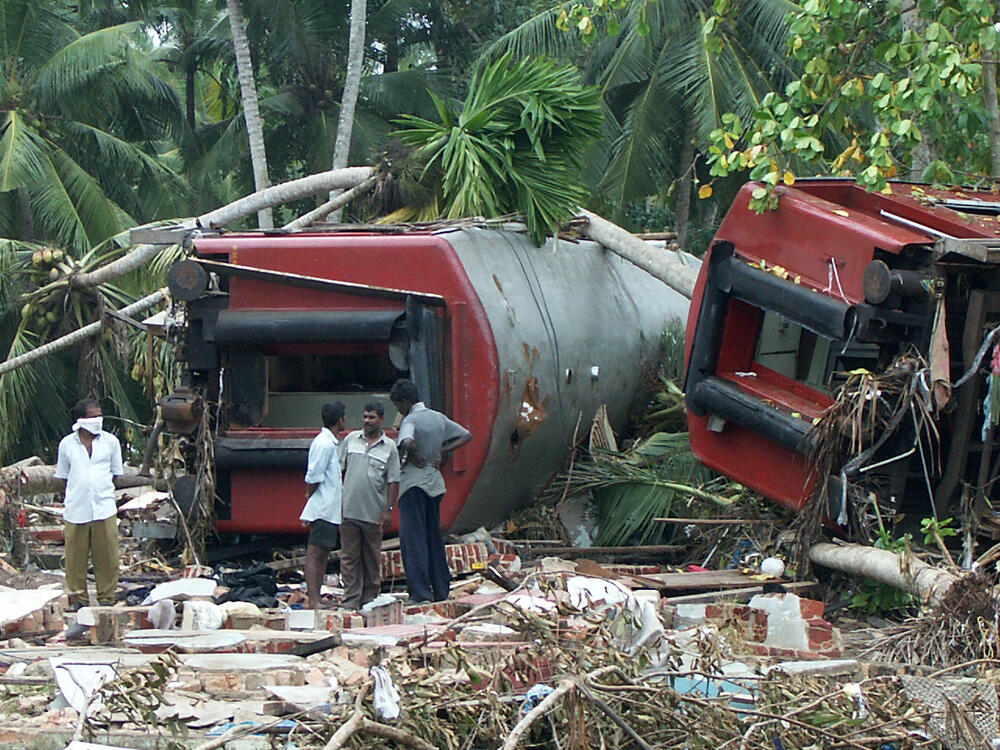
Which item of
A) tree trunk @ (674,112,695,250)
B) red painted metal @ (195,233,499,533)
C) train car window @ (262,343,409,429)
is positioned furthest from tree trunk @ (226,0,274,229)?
red painted metal @ (195,233,499,533)

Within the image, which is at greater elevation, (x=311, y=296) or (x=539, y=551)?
(x=311, y=296)

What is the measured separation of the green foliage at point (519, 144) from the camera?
11148mm

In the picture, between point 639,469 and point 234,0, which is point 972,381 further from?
point 234,0

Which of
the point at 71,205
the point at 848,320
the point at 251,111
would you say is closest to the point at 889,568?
the point at 848,320

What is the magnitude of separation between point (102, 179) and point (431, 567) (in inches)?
581

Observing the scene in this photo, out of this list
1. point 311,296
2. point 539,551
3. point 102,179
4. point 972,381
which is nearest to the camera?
point 972,381

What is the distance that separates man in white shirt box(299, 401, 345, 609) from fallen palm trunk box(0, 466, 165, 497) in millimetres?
2287

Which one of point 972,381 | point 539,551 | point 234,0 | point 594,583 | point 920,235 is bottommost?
point 539,551

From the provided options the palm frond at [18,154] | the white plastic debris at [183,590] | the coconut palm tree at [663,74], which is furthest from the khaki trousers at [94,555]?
the coconut palm tree at [663,74]

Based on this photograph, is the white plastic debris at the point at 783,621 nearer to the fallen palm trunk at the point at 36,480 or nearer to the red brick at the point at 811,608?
the red brick at the point at 811,608

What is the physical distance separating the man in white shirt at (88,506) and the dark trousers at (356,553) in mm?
1514

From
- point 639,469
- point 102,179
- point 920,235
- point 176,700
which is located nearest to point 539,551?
point 639,469

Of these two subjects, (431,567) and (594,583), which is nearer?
(594,583)

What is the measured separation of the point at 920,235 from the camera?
8.73 metres
